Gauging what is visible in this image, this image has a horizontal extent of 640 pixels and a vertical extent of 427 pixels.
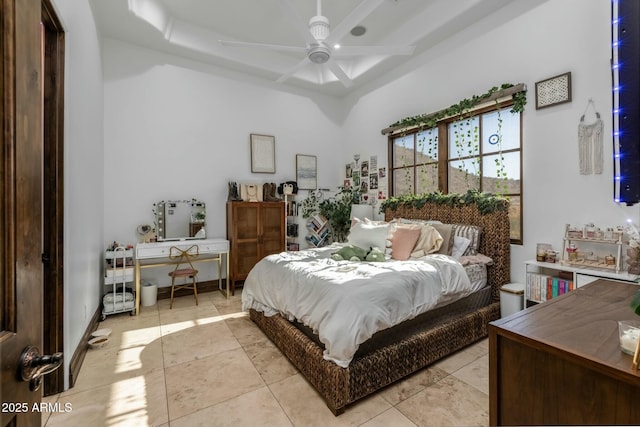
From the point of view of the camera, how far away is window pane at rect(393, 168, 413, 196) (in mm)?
4246

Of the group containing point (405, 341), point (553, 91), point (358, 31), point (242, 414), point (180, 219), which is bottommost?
point (242, 414)

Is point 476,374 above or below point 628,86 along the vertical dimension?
below

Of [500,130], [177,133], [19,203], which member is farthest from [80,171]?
[500,130]

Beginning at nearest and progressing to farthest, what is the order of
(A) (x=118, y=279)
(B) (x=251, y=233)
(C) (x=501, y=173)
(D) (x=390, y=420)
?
1. (D) (x=390, y=420)
2. (C) (x=501, y=173)
3. (A) (x=118, y=279)
4. (B) (x=251, y=233)

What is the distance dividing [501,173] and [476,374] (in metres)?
2.10

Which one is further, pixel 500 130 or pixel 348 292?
pixel 500 130

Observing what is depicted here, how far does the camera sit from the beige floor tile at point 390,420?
1.66 metres

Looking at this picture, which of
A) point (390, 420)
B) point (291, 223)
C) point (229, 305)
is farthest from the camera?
point (291, 223)

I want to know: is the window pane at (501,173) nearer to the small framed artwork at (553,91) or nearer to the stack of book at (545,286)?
the small framed artwork at (553,91)

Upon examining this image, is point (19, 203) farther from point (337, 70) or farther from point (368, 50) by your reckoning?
point (337, 70)

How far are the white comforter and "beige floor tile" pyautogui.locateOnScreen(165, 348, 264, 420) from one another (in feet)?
1.62

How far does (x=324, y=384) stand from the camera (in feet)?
5.99

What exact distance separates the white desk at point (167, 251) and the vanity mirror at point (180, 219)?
0.44 feet

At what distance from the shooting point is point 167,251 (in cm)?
365
